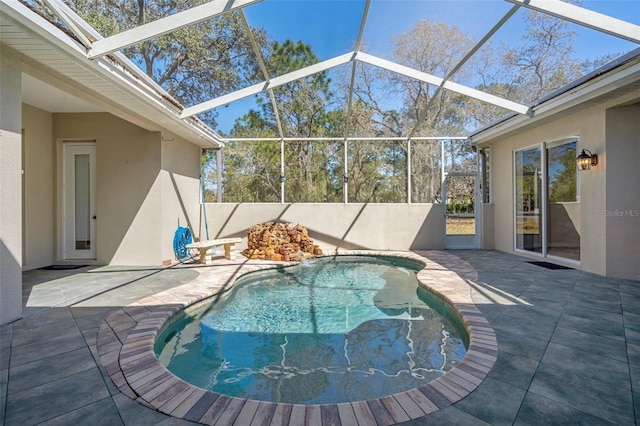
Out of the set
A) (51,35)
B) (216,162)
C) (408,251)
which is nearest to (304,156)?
(216,162)

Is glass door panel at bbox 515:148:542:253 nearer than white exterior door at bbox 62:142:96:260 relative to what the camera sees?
No

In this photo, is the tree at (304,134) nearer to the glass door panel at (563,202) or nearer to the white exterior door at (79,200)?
the white exterior door at (79,200)

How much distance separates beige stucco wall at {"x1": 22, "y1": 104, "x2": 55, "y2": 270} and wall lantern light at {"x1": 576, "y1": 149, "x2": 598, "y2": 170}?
11.0 m

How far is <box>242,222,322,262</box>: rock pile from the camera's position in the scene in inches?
325

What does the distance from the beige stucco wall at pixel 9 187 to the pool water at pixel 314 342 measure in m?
1.78

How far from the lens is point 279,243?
8609 mm

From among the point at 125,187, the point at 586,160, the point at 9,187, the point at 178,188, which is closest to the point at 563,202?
the point at 586,160

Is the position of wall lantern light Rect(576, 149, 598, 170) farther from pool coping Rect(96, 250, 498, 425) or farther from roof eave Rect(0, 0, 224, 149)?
roof eave Rect(0, 0, 224, 149)

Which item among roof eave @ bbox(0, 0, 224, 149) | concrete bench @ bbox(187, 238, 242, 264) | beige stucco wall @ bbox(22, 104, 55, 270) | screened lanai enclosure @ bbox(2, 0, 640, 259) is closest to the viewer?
roof eave @ bbox(0, 0, 224, 149)

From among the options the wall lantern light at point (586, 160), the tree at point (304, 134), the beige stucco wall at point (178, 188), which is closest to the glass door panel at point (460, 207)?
the tree at point (304, 134)

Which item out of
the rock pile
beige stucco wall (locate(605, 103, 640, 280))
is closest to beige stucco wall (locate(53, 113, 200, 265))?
the rock pile

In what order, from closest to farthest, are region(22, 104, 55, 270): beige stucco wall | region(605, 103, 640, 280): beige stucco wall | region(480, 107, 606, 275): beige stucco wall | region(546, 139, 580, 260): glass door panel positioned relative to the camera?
region(605, 103, 640, 280): beige stucco wall → region(480, 107, 606, 275): beige stucco wall → region(22, 104, 55, 270): beige stucco wall → region(546, 139, 580, 260): glass door panel

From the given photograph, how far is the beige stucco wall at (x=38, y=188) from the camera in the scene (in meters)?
6.27

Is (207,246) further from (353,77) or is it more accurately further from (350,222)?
(353,77)
